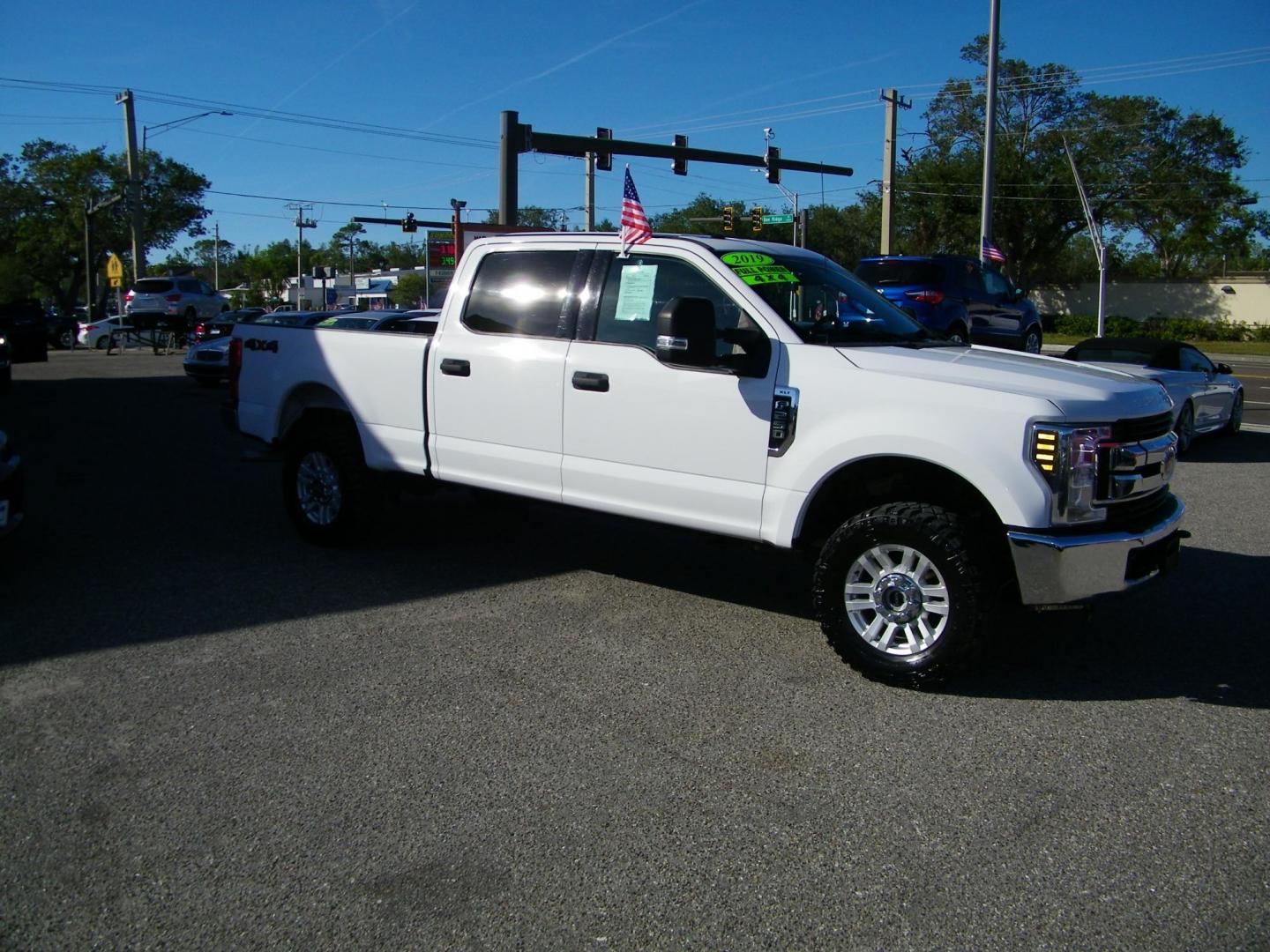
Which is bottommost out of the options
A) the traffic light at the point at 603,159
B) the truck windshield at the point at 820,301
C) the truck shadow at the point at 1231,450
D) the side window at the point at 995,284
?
the truck shadow at the point at 1231,450

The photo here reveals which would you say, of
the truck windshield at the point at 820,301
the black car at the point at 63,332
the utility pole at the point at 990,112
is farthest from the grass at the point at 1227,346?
the black car at the point at 63,332

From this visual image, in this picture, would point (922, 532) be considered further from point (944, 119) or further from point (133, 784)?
point (944, 119)

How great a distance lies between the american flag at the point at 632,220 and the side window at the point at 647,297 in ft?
0.30

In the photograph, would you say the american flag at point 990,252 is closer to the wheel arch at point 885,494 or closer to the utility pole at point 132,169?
the wheel arch at point 885,494

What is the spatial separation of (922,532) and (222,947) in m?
3.16

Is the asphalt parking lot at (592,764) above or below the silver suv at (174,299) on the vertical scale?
below

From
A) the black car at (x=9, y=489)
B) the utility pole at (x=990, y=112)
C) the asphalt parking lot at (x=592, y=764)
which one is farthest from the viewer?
the utility pole at (x=990, y=112)

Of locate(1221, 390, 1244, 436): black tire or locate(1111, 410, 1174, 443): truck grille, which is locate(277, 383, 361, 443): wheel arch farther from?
locate(1221, 390, 1244, 436): black tire

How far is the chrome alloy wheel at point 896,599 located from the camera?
489cm

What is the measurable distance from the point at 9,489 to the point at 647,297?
4053mm

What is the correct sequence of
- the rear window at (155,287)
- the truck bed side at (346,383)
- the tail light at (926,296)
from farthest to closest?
1. the rear window at (155,287)
2. the tail light at (926,296)
3. the truck bed side at (346,383)

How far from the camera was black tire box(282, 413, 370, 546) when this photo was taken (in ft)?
23.4

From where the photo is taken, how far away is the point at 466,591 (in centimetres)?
652

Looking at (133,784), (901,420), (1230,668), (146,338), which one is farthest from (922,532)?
(146,338)
